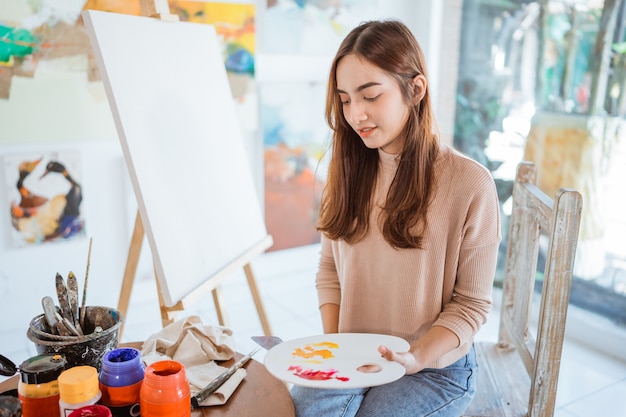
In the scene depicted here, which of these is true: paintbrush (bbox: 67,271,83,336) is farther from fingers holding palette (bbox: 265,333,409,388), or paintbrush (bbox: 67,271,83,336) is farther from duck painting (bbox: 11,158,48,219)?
duck painting (bbox: 11,158,48,219)

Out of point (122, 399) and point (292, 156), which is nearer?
point (122, 399)

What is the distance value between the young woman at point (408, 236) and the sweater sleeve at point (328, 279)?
0.09 meters

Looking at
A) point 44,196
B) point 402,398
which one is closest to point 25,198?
point 44,196

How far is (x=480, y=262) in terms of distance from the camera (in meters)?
1.29

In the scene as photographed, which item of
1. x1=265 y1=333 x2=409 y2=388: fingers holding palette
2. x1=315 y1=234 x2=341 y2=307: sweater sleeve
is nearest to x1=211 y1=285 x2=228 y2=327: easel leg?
x1=315 y1=234 x2=341 y2=307: sweater sleeve

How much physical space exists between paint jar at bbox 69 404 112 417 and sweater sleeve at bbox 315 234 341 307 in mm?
708

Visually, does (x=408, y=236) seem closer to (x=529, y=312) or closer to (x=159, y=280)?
A: (x=529, y=312)

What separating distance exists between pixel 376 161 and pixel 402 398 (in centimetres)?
57

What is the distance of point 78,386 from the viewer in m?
0.92

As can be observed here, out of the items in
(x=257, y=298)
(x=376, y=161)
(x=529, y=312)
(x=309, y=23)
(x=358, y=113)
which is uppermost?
(x=309, y=23)

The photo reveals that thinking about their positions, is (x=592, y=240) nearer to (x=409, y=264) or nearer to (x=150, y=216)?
(x=409, y=264)

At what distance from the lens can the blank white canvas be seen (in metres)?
1.49

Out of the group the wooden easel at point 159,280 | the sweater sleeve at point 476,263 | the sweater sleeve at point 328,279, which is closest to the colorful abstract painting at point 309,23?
the wooden easel at point 159,280

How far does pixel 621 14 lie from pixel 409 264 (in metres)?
1.92
